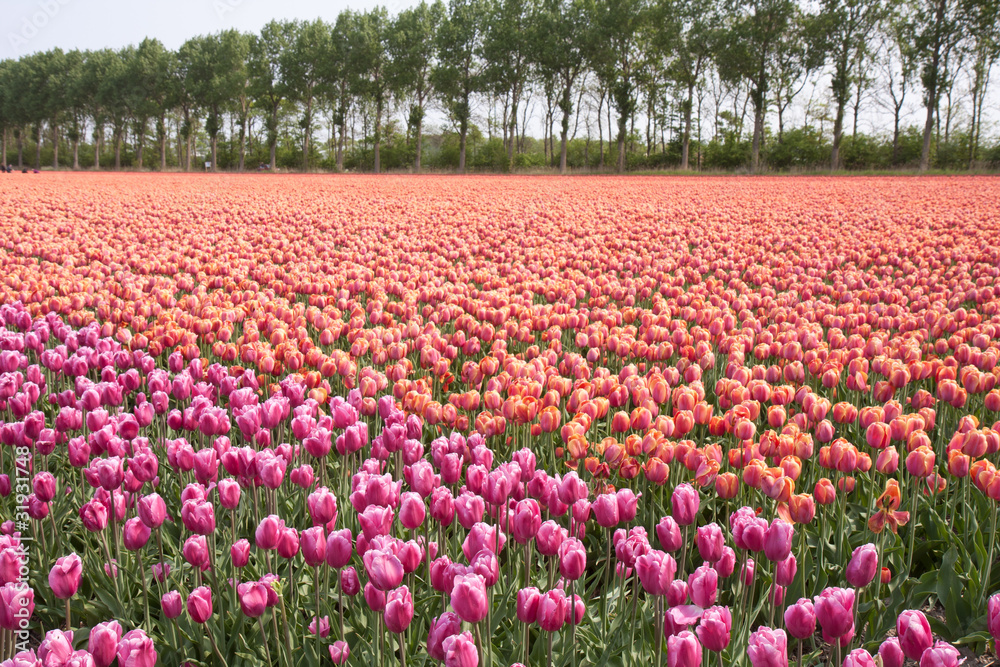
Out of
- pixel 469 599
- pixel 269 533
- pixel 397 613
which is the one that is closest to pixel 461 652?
pixel 469 599

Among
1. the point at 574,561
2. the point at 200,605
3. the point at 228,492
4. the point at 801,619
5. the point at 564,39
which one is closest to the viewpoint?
the point at 801,619

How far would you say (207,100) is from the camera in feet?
198

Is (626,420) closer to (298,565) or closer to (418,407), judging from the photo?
(418,407)

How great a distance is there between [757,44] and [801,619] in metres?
52.2

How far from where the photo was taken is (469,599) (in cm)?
146

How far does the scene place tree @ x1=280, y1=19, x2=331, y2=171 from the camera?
57.7m

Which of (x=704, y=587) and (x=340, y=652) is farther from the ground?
(x=704, y=587)

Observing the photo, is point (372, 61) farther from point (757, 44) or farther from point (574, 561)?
point (574, 561)

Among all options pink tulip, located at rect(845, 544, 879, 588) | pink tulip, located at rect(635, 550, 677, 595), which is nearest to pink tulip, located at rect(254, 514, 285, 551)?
pink tulip, located at rect(635, 550, 677, 595)

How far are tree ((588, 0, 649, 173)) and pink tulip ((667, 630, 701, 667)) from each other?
49.8 metres

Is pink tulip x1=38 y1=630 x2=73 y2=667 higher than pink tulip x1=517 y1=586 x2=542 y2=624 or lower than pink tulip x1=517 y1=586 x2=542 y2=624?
higher

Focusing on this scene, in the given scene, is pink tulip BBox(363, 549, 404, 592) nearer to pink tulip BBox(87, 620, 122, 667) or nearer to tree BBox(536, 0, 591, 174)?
pink tulip BBox(87, 620, 122, 667)

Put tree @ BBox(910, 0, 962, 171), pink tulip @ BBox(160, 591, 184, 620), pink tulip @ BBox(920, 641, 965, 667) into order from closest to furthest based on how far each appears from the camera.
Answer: pink tulip @ BBox(920, 641, 965, 667), pink tulip @ BBox(160, 591, 184, 620), tree @ BBox(910, 0, 962, 171)

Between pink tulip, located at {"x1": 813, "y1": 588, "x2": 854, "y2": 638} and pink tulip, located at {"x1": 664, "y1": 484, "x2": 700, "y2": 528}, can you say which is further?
pink tulip, located at {"x1": 664, "y1": 484, "x2": 700, "y2": 528}
